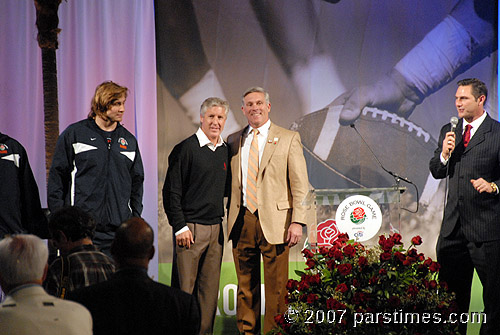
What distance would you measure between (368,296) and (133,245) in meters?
1.62

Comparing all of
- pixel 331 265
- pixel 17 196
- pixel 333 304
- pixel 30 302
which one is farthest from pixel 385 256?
pixel 17 196

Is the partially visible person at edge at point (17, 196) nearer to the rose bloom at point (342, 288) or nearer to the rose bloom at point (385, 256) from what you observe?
the rose bloom at point (342, 288)

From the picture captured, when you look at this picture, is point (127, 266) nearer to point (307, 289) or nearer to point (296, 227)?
point (307, 289)

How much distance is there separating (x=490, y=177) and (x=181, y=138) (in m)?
2.81

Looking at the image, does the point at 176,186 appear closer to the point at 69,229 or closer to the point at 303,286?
the point at 303,286

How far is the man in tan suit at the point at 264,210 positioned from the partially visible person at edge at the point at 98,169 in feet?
3.00

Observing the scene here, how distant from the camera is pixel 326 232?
5.23 metres

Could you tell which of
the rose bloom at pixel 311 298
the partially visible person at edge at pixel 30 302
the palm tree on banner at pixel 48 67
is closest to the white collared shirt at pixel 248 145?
the rose bloom at pixel 311 298

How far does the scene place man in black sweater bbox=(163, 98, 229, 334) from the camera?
483 centimetres

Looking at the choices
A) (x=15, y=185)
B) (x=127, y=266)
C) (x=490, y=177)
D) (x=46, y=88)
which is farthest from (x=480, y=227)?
(x=46, y=88)

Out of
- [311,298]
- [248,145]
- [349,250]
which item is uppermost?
[248,145]

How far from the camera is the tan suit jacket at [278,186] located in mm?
4816

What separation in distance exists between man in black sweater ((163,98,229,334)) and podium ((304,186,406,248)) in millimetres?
730

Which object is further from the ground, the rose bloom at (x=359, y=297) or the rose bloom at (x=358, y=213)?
the rose bloom at (x=358, y=213)
